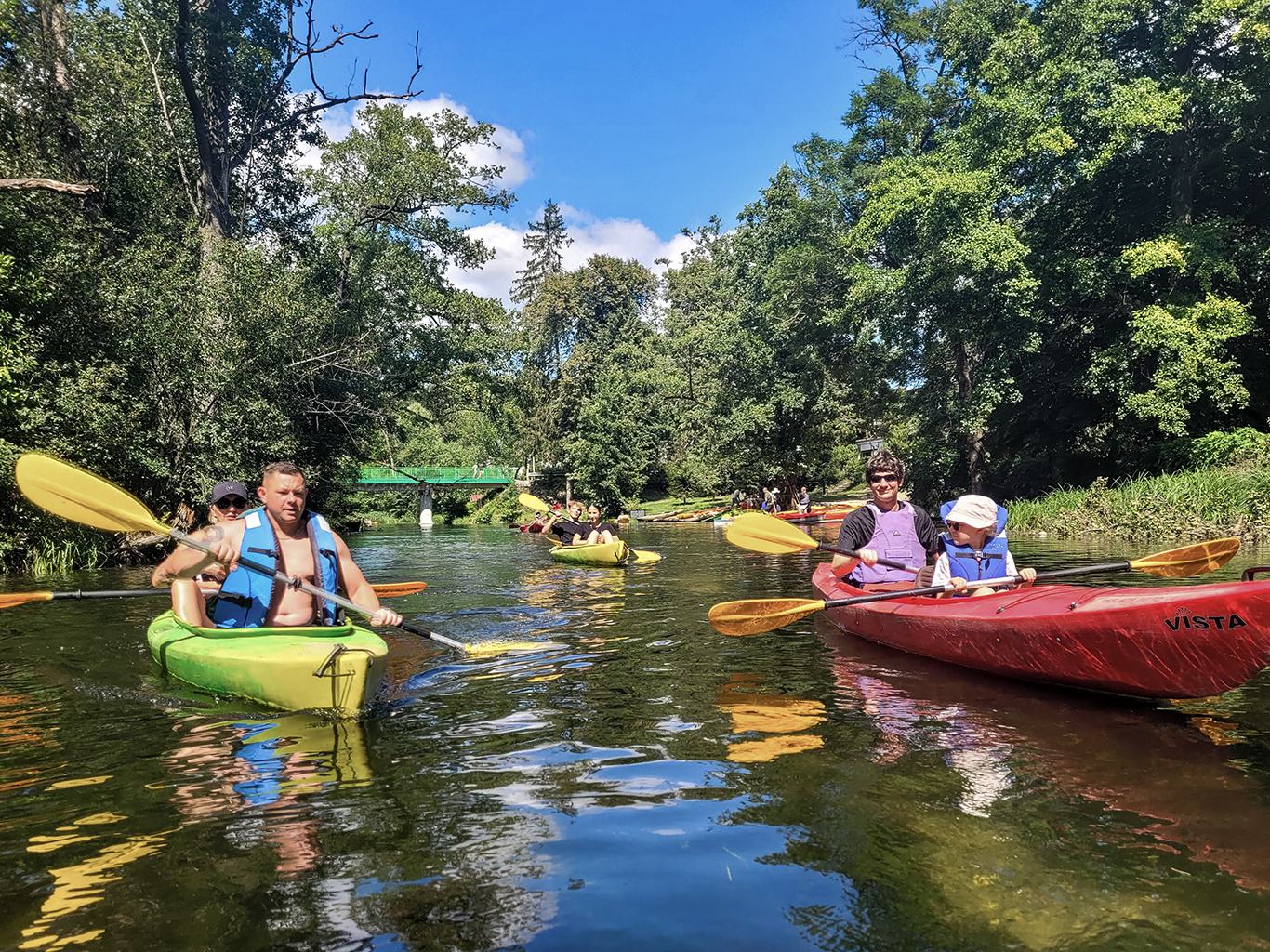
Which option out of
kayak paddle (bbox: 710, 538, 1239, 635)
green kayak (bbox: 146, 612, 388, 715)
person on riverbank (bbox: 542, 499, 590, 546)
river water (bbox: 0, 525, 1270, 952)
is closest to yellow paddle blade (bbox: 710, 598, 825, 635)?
kayak paddle (bbox: 710, 538, 1239, 635)

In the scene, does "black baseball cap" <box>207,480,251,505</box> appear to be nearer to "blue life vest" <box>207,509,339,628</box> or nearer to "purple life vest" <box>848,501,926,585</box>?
"blue life vest" <box>207,509,339,628</box>

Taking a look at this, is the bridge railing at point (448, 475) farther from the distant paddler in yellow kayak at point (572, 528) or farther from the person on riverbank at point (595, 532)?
the person on riverbank at point (595, 532)

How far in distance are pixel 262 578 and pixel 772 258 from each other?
29.3 meters

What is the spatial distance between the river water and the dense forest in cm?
1073

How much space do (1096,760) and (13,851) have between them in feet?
14.0

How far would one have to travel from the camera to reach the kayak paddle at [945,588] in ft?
18.0

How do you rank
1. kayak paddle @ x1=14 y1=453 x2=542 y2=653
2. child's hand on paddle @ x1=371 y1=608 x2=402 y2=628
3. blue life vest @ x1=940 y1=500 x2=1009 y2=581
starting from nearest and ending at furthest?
child's hand on paddle @ x1=371 y1=608 x2=402 y2=628 < kayak paddle @ x1=14 y1=453 x2=542 y2=653 < blue life vest @ x1=940 y1=500 x2=1009 y2=581

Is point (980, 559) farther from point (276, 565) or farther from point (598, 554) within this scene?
point (598, 554)

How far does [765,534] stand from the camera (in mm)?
7457

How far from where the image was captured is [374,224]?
25969 mm

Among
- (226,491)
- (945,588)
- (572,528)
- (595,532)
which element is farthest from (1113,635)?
(572,528)

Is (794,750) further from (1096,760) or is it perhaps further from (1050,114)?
(1050,114)

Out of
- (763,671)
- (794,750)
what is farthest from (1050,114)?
(794,750)

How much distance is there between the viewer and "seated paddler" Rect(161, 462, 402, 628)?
499 cm
